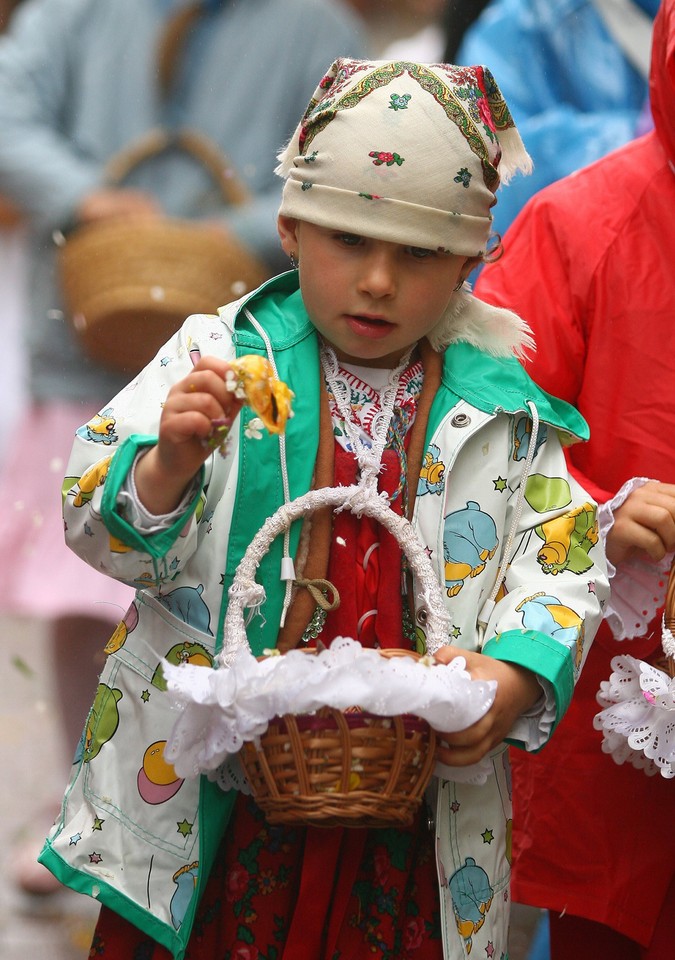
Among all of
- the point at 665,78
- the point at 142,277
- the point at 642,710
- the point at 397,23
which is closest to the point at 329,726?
the point at 642,710

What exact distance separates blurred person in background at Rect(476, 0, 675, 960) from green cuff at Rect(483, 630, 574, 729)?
0.46 m

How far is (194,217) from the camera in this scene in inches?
115

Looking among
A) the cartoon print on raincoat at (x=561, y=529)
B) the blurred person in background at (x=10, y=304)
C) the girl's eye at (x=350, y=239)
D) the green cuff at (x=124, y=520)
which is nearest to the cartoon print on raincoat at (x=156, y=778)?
the green cuff at (x=124, y=520)

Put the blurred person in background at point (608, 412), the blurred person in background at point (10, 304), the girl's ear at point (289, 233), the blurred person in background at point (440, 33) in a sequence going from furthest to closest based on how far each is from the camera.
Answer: the blurred person in background at point (440, 33) < the blurred person in background at point (10, 304) < the blurred person in background at point (608, 412) < the girl's ear at point (289, 233)

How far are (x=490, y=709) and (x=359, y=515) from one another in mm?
293

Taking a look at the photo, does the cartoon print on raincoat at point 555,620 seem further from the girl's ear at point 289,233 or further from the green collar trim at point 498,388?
the girl's ear at point 289,233

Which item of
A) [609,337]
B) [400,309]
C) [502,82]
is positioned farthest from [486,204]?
[502,82]

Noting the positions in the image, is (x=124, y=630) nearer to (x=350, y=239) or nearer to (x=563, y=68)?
(x=350, y=239)

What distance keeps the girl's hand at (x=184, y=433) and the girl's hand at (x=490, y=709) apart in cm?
36

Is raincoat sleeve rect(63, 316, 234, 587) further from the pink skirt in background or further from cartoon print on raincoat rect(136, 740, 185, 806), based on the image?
the pink skirt in background

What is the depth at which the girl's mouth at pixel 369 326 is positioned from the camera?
1.72m

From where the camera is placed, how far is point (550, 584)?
1.73 m

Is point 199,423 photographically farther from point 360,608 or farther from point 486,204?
point 486,204

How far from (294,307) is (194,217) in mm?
1153
